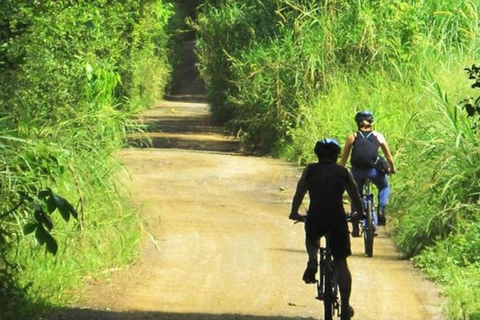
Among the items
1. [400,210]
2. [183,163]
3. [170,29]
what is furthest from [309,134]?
[170,29]

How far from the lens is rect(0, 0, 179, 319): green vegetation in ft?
41.3

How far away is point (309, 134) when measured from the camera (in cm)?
2578

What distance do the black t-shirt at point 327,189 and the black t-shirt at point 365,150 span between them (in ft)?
17.2

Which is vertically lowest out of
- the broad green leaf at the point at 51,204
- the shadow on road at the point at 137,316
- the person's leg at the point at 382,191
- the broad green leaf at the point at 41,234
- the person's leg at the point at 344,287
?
the shadow on road at the point at 137,316

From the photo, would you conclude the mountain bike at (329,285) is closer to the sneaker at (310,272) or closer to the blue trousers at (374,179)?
the sneaker at (310,272)

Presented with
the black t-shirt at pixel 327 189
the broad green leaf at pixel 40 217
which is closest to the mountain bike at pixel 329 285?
the black t-shirt at pixel 327 189

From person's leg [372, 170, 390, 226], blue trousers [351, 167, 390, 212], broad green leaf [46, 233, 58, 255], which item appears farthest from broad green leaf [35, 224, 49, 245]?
person's leg [372, 170, 390, 226]

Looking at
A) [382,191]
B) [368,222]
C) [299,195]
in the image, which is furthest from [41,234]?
[382,191]

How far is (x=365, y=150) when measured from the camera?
53.7ft

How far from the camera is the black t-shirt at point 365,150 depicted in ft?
53.7

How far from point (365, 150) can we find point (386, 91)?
7852 millimetres

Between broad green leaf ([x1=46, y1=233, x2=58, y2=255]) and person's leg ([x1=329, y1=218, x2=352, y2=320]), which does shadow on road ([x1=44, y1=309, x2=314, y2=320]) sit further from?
broad green leaf ([x1=46, y1=233, x2=58, y2=255])

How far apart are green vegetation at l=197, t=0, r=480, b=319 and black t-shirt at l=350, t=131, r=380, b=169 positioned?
3.08ft

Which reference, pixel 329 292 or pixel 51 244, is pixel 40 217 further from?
pixel 329 292
